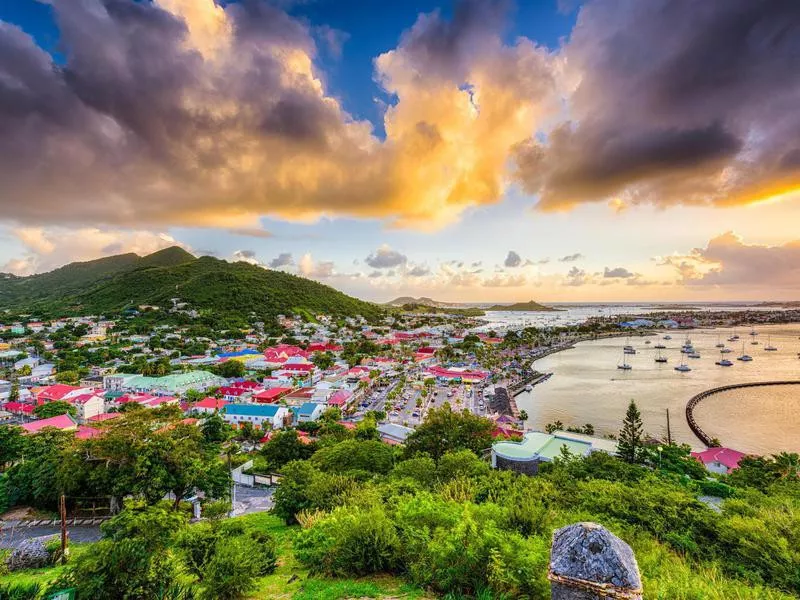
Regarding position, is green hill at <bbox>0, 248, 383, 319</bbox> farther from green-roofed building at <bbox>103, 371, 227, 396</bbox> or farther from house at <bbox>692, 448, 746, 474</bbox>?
house at <bbox>692, 448, 746, 474</bbox>

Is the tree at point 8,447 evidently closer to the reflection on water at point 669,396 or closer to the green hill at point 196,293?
the reflection on water at point 669,396

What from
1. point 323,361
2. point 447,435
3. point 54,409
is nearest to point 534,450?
point 447,435

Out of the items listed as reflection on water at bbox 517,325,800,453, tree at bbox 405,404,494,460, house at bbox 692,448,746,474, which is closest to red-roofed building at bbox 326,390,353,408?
reflection on water at bbox 517,325,800,453

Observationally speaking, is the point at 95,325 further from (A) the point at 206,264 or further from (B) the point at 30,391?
(A) the point at 206,264

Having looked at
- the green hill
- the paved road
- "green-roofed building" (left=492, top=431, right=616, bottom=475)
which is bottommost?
the paved road

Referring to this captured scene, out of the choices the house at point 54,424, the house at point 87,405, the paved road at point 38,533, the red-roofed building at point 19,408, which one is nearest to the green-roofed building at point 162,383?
the house at point 87,405

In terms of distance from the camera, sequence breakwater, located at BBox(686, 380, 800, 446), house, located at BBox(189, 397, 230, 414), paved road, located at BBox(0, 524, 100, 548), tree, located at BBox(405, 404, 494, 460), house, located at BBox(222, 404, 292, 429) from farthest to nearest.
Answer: house, located at BBox(189, 397, 230, 414), house, located at BBox(222, 404, 292, 429), breakwater, located at BBox(686, 380, 800, 446), tree, located at BBox(405, 404, 494, 460), paved road, located at BBox(0, 524, 100, 548)
